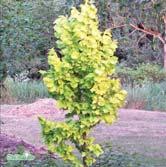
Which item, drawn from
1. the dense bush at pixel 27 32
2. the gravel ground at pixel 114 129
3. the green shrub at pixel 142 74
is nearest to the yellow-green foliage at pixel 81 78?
the gravel ground at pixel 114 129

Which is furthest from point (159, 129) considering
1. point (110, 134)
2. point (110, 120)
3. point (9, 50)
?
point (9, 50)

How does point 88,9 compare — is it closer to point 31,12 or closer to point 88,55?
point 88,55

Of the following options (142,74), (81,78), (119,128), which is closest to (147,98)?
(142,74)

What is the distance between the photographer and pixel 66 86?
5.98m

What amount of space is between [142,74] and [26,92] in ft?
11.4

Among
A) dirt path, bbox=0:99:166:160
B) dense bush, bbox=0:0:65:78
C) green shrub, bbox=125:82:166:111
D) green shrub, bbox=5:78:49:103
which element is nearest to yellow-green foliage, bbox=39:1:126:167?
dirt path, bbox=0:99:166:160

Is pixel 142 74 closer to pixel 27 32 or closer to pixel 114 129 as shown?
→ pixel 27 32

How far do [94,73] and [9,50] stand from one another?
12.7m

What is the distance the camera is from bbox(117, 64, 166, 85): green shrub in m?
18.6

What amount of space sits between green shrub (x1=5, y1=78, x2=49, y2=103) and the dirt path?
1.68m

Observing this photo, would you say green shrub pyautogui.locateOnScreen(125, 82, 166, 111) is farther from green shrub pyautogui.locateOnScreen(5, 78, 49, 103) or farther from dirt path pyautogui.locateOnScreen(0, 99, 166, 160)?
green shrub pyautogui.locateOnScreen(5, 78, 49, 103)

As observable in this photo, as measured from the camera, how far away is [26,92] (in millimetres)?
17312

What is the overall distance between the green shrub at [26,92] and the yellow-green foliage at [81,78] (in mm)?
10880

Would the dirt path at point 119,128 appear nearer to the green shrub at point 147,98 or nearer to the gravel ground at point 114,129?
the gravel ground at point 114,129
